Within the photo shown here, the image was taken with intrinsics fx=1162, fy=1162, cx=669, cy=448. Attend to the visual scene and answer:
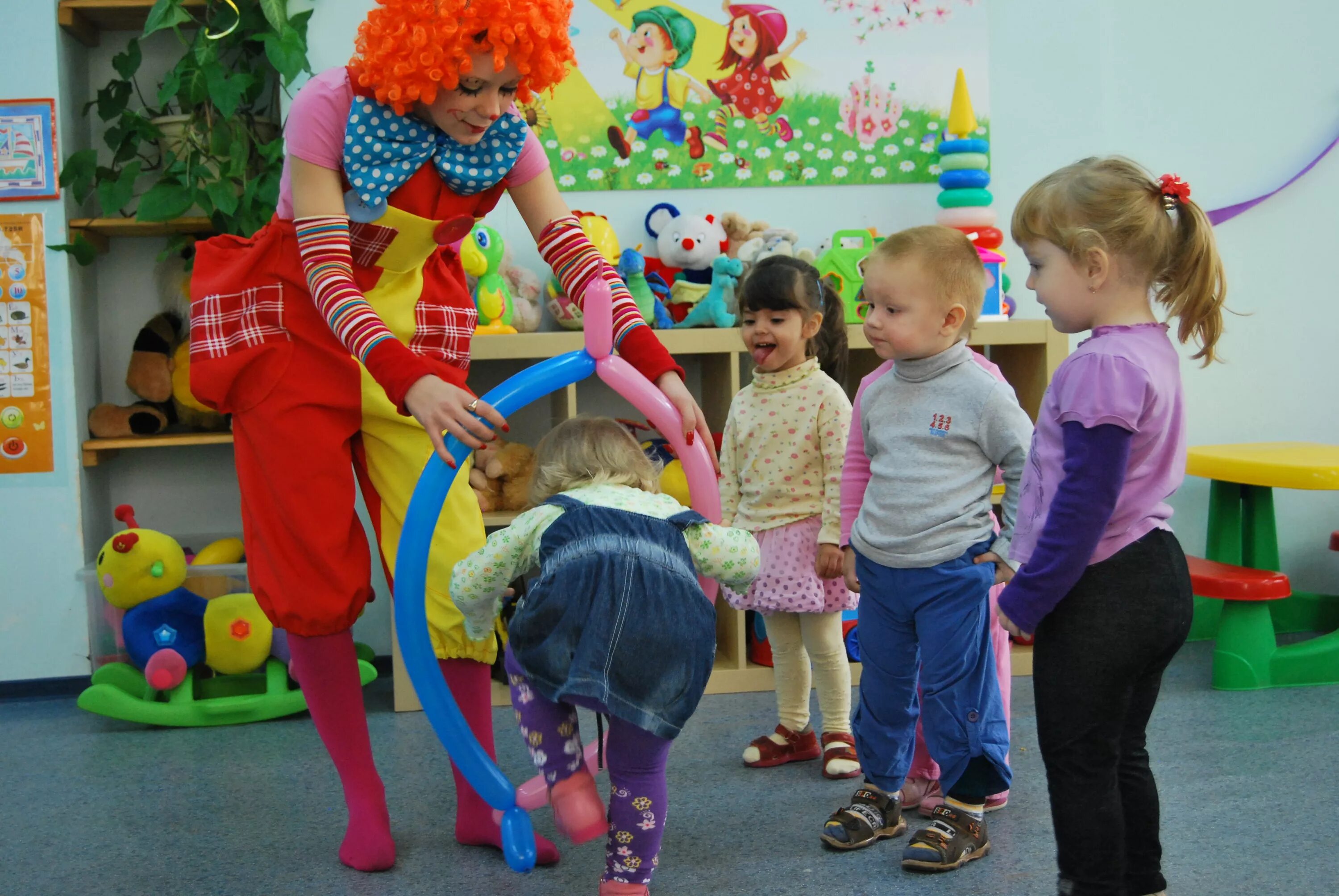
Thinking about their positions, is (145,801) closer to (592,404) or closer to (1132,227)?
(592,404)

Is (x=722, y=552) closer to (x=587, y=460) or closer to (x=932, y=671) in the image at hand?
(x=587, y=460)

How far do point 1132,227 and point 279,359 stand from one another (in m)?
1.14

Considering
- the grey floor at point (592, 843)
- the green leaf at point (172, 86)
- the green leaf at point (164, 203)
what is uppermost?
the green leaf at point (172, 86)

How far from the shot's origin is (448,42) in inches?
56.7

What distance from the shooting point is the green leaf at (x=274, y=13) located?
2.63 metres

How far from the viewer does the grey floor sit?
1667 millimetres

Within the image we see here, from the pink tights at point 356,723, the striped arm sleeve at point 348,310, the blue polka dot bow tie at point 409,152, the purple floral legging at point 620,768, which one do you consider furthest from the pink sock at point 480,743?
the blue polka dot bow tie at point 409,152

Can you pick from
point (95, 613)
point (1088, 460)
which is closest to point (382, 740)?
point (95, 613)

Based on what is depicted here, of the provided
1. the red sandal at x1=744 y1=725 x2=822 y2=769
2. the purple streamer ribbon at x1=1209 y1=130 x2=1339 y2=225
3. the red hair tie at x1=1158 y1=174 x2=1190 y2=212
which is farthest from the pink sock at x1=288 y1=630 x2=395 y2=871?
the purple streamer ribbon at x1=1209 y1=130 x2=1339 y2=225

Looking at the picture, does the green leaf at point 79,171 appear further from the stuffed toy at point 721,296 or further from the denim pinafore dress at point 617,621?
the denim pinafore dress at point 617,621

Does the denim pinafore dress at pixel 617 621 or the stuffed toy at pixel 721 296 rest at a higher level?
the stuffed toy at pixel 721 296

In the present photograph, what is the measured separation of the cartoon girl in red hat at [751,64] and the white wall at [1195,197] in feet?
0.35

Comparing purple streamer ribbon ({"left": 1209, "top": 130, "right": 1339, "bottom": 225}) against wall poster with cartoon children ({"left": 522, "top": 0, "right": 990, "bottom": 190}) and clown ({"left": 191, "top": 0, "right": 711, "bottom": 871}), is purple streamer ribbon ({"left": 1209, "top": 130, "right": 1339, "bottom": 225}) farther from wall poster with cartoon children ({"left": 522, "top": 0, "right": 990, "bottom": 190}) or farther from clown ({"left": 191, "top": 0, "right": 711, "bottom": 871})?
clown ({"left": 191, "top": 0, "right": 711, "bottom": 871})

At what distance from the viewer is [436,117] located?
1557mm
